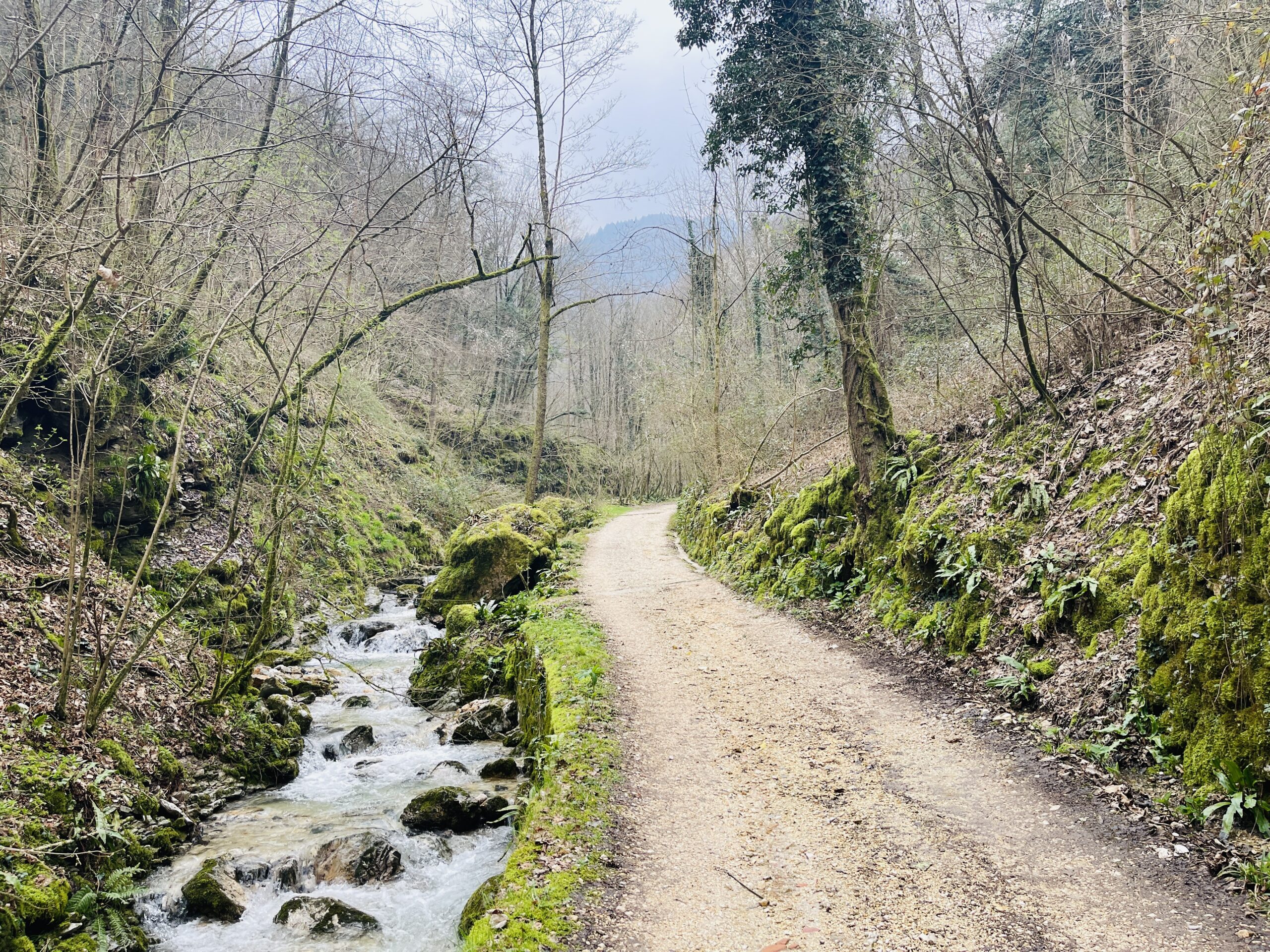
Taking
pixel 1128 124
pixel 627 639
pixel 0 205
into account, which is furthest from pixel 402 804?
pixel 1128 124

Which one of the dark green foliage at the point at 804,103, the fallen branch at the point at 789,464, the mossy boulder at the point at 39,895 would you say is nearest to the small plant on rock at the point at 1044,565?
the dark green foliage at the point at 804,103

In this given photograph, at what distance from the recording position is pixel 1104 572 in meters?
5.42

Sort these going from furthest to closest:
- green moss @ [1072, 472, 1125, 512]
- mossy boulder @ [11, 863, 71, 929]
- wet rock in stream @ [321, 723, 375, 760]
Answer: wet rock in stream @ [321, 723, 375, 760]
green moss @ [1072, 472, 1125, 512]
mossy boulder @ [11, 863, 71, 929]

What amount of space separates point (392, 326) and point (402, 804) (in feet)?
43.6

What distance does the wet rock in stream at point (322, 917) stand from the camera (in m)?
4.90

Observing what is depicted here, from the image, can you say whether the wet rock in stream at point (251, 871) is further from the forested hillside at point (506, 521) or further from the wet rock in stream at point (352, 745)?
the wet rock in stream at point (352, 745)

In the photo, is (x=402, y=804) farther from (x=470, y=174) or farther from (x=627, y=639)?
(x=470, y=174)

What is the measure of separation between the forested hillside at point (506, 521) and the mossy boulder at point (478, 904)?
40 millimetres

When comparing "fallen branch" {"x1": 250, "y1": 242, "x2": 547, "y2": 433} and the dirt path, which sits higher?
"fallen branch" {"x1": 250, "y1": 242, "x2": 547, "y2": 433}

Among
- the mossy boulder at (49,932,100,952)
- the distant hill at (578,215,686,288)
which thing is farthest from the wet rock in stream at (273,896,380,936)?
the distant hill at (578,215,686,288)

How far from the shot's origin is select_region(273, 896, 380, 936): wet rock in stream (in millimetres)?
4898

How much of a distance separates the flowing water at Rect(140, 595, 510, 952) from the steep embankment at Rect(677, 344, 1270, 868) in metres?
4.54

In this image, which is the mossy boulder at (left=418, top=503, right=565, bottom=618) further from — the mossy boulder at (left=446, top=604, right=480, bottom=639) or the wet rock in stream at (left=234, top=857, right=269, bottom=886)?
the wet rock in stream at (left=234, top=857, right=269, bottom=886)

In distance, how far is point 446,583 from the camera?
43.0ft
